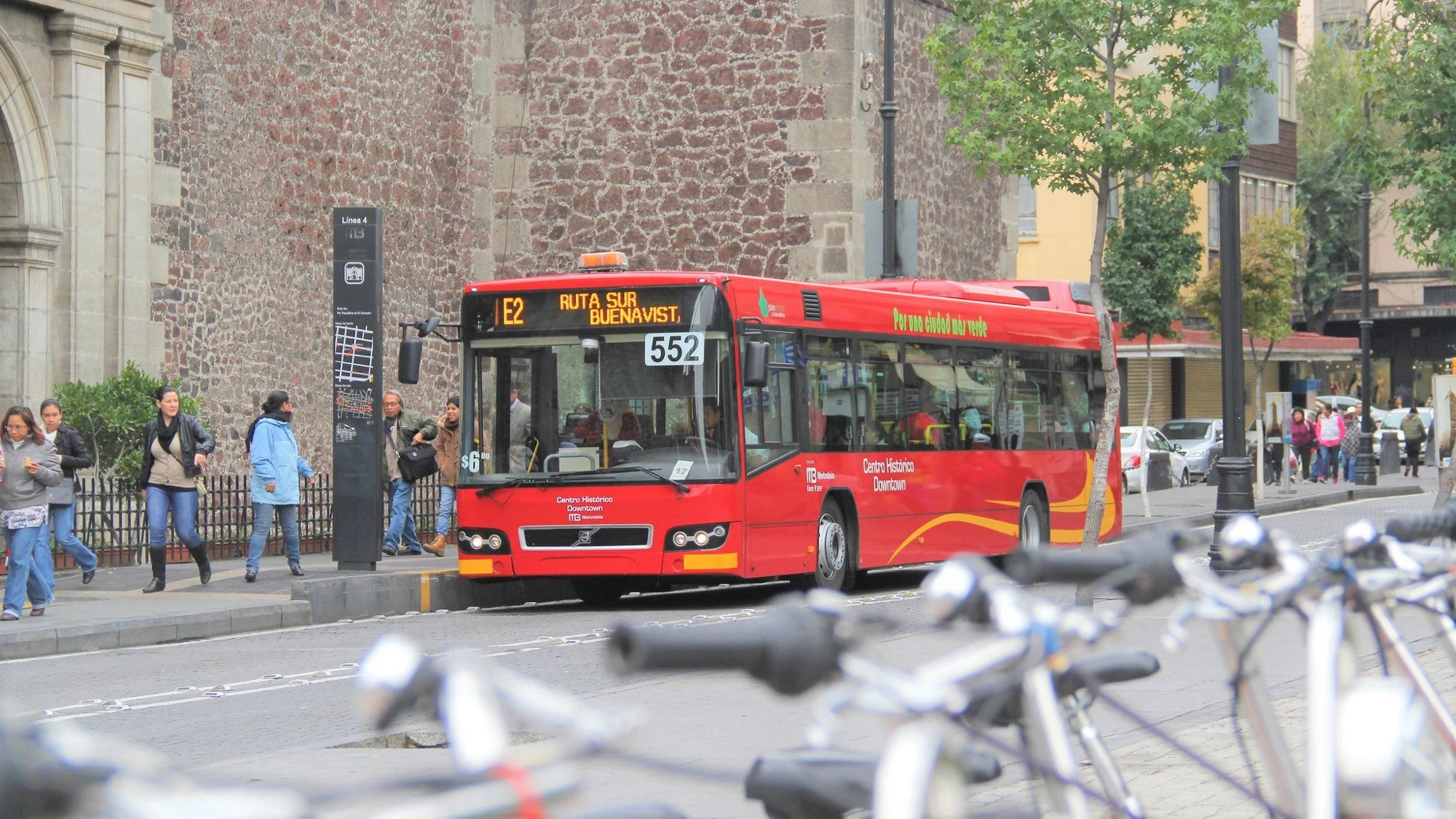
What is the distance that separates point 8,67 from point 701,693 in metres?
12.6

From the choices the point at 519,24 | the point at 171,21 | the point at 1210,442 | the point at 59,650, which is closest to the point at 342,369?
the point at 59,650

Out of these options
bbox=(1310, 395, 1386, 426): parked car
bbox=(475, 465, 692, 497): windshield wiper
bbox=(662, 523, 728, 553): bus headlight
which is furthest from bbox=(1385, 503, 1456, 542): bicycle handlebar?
bbox=(1310, 395, 1386, 426): parked car

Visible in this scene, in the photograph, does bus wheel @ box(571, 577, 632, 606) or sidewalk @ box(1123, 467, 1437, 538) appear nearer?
bus wheel @ box(571, 577, 632, 606)

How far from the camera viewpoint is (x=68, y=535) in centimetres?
1630

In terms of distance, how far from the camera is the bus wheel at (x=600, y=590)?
1733cm

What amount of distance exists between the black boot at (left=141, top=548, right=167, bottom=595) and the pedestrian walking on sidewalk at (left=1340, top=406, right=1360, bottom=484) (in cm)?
2815

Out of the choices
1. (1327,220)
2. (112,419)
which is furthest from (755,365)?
(1327,220)

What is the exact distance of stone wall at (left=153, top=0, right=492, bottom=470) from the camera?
22.5 meters

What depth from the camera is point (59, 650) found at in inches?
527

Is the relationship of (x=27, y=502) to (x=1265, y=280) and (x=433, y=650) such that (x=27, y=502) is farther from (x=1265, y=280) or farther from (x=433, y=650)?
(x=1265, y=280)

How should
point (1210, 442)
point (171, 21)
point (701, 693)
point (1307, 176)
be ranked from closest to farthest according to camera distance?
point (701, 693) < point (171, 21) < point (1210, 442) < point (1307, 176)

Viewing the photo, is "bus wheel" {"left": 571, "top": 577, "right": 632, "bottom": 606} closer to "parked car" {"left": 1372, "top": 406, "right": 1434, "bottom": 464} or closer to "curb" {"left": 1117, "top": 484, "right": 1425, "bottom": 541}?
"curb" {"left": 1117, "top": 484, "right": 1425, "bottom": 541}

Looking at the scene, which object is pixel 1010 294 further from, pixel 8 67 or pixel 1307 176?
pixel 1307 176

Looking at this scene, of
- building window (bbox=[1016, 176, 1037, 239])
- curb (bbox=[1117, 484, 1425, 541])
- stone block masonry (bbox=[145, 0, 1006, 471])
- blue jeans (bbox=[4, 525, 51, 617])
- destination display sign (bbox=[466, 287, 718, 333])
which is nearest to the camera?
blue jeans (bbox=[4, 525, 51, 617])
